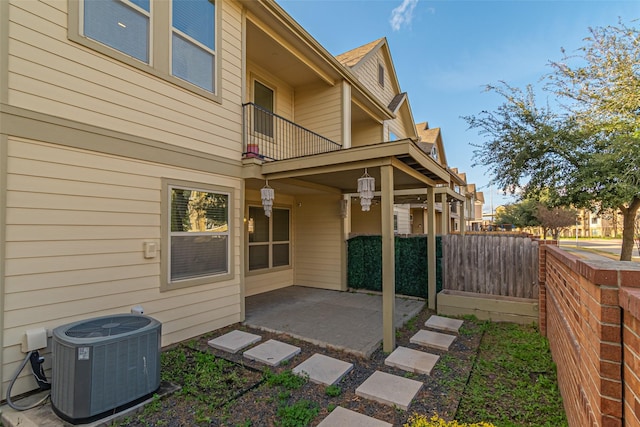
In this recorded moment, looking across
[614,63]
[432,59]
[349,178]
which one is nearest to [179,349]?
[349,178]

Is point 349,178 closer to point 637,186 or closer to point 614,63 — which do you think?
point 637,186

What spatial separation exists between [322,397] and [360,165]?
3214 millimetres

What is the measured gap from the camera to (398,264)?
7.48 m

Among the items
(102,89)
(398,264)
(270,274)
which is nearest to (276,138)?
(270,274)

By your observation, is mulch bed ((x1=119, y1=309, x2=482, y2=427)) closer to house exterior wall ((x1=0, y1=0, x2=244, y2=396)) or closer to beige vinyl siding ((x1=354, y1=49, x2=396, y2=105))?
house exterior wall ((x1=0, y1=0, x2=244, y2=396))

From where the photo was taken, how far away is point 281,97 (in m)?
8.16

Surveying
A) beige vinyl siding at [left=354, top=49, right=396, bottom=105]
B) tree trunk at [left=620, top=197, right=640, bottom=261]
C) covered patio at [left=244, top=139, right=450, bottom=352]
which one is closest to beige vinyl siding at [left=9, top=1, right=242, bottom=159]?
covered patio at [left=244, top=139, right=450, bottom=352]

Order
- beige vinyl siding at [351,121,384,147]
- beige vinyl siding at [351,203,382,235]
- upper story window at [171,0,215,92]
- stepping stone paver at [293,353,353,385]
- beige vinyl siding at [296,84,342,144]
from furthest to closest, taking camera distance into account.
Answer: beige vinyl siding at [351,203,382,235], beige vinyl siding at [351,121,384,147], beige vinyl siding at [296,84,342,144], upper story window at [171,0,215,92], stepping stone paver at [293,353,353,385]

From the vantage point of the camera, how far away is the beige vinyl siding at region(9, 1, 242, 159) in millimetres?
3090

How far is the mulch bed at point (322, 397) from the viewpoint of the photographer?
109 inches

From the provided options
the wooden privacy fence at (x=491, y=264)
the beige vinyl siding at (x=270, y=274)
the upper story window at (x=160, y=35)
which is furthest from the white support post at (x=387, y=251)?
the upper story window at (x=160, y=35)

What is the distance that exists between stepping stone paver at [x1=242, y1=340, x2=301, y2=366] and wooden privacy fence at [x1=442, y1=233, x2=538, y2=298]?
4.21 meters

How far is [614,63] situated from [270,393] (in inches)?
460

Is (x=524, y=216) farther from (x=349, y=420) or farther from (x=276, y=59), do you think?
(x=349, y=420)
